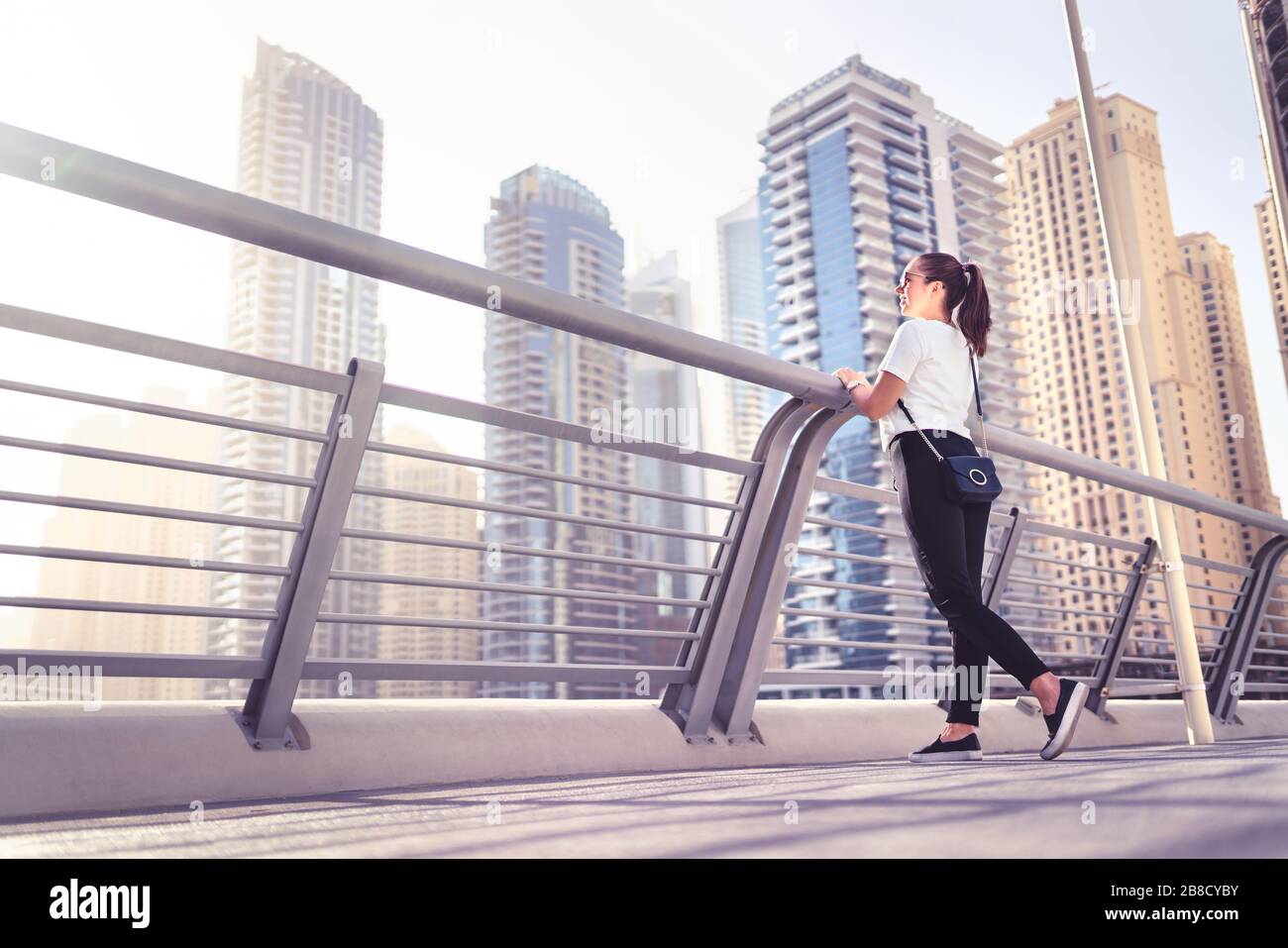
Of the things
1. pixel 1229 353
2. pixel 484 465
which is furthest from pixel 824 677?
pixel 1229 353

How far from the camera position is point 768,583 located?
353 centimetres

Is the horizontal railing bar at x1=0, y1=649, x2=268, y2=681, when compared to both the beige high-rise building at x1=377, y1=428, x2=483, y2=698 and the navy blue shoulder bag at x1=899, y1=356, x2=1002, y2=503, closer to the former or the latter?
the navy blue shoulder bag at x1=899, y1=356, x2=1002, y2=503

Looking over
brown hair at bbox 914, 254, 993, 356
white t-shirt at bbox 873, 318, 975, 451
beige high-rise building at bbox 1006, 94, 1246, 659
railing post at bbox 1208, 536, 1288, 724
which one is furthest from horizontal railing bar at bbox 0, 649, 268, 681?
beige high-rise building at bbox 1006, 94, 1246, 659

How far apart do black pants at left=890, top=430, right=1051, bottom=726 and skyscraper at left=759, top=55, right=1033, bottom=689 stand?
124558 mm

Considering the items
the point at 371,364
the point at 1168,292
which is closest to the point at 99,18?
the point at 1168,292

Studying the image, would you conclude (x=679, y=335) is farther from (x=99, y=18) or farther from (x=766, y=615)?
(x=99, y=18)

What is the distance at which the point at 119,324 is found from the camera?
2.30 meters

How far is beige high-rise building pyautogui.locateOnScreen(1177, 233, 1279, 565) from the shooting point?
463 feet

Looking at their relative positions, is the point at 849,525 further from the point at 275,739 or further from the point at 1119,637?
the point at 275,739

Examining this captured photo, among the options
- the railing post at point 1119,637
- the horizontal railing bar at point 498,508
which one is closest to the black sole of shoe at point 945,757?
the horizontal railing bar at point 498,508

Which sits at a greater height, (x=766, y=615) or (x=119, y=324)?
(x=119, y=324)

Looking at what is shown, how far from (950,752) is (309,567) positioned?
215 cm

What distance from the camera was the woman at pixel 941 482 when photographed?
3293mm
